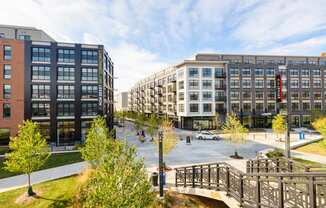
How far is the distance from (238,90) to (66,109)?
43451 millimetres

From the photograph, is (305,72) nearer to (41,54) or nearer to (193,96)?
(193,96)

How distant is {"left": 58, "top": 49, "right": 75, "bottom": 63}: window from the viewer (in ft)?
127

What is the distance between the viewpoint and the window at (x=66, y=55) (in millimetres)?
38844

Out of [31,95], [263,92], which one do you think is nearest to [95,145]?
[31,95]

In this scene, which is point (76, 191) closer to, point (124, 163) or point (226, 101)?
point (124, 163)

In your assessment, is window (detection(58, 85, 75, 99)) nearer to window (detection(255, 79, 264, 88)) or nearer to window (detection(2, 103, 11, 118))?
window (detection(2, 103, 11, 118))

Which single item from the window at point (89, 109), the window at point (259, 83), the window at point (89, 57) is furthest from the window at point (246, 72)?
the window at point (89, 109)

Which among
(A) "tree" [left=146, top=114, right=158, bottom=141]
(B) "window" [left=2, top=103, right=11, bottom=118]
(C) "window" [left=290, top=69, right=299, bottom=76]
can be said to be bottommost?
(A) "tree" [left=146, top=114, right=158, bottom=141]

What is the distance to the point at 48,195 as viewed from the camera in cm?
1567

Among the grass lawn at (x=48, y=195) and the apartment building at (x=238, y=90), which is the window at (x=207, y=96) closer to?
the apartment building at (x=238, y=90)

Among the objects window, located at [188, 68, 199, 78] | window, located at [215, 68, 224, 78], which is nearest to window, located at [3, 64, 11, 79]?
window, located at [188, 68, 199, 78]

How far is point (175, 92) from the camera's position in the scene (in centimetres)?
6203

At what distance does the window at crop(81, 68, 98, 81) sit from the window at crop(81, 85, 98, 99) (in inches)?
60.7

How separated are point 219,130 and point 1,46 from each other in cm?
4942
